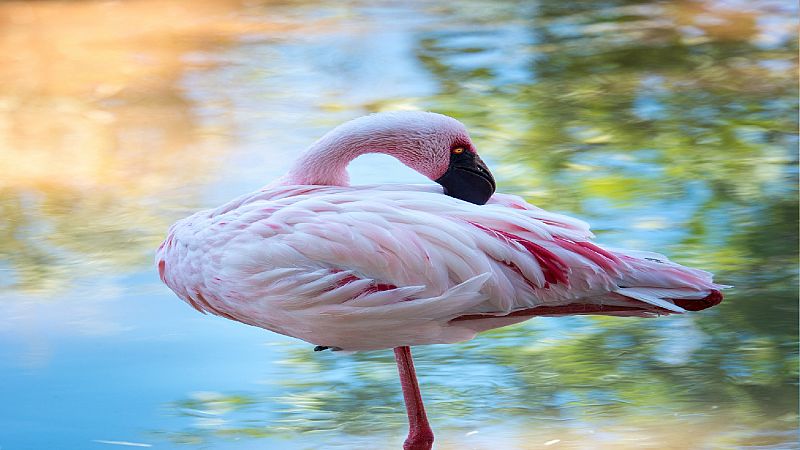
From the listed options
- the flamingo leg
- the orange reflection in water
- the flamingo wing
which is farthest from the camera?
the orange reflection in water

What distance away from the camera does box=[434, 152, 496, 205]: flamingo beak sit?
2484mm

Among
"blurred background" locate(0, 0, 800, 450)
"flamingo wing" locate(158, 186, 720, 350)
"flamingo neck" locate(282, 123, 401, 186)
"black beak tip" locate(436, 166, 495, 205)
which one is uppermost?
"flamingo neck" locate(282, 123, 401, 186)

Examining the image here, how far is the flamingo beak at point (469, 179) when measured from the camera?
8.15 ft

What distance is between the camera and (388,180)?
163 inches

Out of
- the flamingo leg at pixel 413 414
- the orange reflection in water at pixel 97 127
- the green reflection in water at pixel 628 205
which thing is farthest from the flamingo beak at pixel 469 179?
the orange reflection in water at pixel 97 127

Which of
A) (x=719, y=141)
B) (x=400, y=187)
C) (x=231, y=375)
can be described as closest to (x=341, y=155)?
(x=400, y=187)

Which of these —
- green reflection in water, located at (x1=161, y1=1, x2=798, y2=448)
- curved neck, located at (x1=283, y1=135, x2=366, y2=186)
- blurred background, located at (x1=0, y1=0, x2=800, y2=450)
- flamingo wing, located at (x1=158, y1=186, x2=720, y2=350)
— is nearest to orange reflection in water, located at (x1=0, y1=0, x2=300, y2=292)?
blurred background, located at (x1=0, y1=0, x2=800, y2=450)

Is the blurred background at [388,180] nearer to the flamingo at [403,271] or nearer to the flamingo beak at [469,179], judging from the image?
the flamingo at [403,271]

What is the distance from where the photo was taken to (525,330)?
10.4 ft

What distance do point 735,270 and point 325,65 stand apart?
277 cm

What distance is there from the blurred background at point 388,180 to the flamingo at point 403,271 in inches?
15.7

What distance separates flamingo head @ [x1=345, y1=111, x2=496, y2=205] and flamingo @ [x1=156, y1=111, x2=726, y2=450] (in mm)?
63

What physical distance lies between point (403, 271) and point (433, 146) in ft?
1.14

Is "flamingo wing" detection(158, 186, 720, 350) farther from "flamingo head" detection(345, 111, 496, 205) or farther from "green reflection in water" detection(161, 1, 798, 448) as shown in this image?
"green reflection in water" detection(161, 1, 798, 448)
